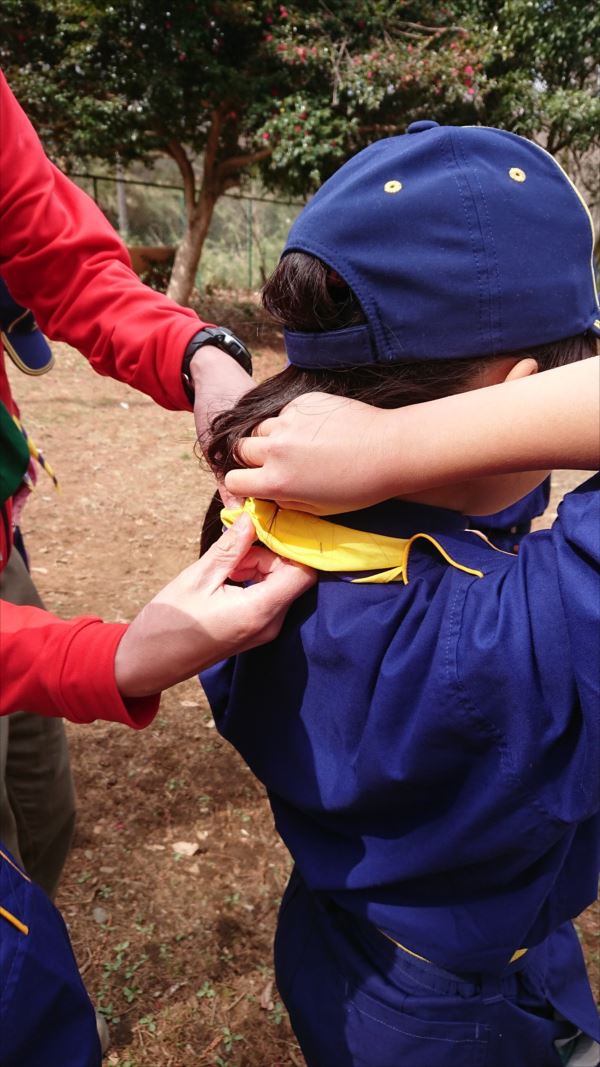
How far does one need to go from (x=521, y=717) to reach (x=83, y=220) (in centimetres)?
156

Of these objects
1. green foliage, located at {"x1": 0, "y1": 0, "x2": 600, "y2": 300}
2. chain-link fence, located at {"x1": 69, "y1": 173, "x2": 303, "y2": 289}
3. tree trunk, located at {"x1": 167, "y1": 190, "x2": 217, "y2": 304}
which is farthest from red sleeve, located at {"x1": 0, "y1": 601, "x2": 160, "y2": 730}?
chain-link fence, located at {"x1": 69, "y1": 173, "x2": 303, "y2": 289}

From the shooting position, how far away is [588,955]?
2.61 metres

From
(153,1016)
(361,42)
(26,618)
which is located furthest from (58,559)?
(361,42)

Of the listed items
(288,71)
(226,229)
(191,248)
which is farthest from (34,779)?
(226,229)

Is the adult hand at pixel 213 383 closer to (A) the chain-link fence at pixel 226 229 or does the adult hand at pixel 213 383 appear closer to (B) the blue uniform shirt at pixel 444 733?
(B) the blue uniform shirt at pixel 444 733

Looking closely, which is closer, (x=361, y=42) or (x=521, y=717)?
(x=521, y=717)

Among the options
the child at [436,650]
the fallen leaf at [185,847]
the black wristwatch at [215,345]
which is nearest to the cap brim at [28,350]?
the black wristwatch at [215,345]

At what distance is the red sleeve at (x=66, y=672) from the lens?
1.28 metres

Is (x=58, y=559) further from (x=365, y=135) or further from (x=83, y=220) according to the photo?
(x=365, y=135)

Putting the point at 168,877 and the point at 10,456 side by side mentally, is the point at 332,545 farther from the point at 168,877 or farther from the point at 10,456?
the point at 168,877

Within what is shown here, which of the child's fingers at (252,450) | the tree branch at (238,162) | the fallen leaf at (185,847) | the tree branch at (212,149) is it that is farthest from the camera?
the tree branch at (238,162)

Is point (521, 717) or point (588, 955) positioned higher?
point (521, 717)

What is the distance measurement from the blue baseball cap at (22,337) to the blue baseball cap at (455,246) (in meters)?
1.38

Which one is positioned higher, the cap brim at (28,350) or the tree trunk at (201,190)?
the cap brim at (28,350)
